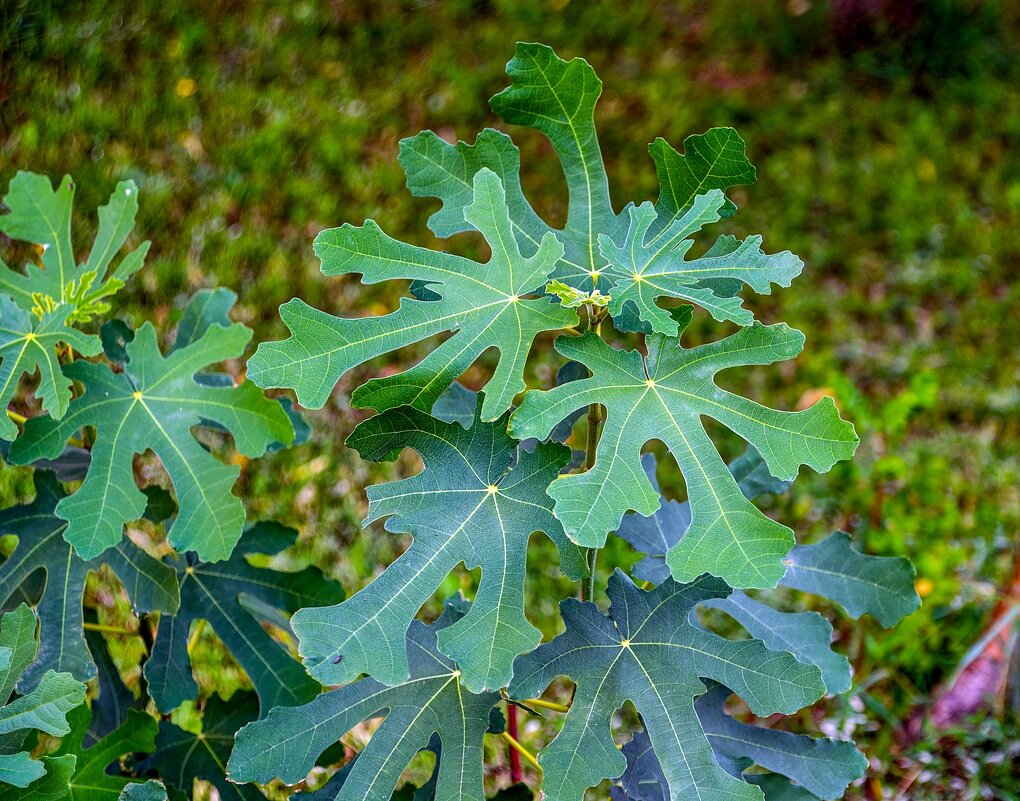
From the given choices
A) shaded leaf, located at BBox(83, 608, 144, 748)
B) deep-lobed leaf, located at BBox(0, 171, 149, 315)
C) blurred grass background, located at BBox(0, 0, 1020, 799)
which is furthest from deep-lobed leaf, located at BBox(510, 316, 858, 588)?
blurred grass background, located at BBox(0, 0, 1020, 799)

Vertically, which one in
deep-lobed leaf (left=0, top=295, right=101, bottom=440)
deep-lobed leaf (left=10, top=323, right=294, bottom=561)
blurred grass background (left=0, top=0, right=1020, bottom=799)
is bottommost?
blurred grass background (left=0, top=0, right=1020, bottom=799)

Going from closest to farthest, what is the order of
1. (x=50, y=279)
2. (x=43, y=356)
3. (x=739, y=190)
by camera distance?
(x=43, y=356)
(x=50, y=279)
(x=739, y=190)

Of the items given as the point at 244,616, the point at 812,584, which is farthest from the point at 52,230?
the point at 812,584

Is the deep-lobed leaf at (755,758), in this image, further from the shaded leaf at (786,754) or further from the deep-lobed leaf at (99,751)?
the deep-lobed leaf at (99,751)

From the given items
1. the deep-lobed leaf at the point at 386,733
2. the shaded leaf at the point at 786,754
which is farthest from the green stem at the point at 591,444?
the shaded leaf at the point at 786,754

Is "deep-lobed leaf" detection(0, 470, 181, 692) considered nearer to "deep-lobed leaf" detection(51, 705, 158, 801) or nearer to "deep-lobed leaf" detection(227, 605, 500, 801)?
"deep-lobed leaf" detection(51, 705, 158, 801)

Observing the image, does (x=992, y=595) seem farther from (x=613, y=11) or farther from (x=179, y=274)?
(x=613, y=11)

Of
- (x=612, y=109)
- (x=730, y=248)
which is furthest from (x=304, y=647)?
(x=612, y=109)

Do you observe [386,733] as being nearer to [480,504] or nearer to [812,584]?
[480,504]
